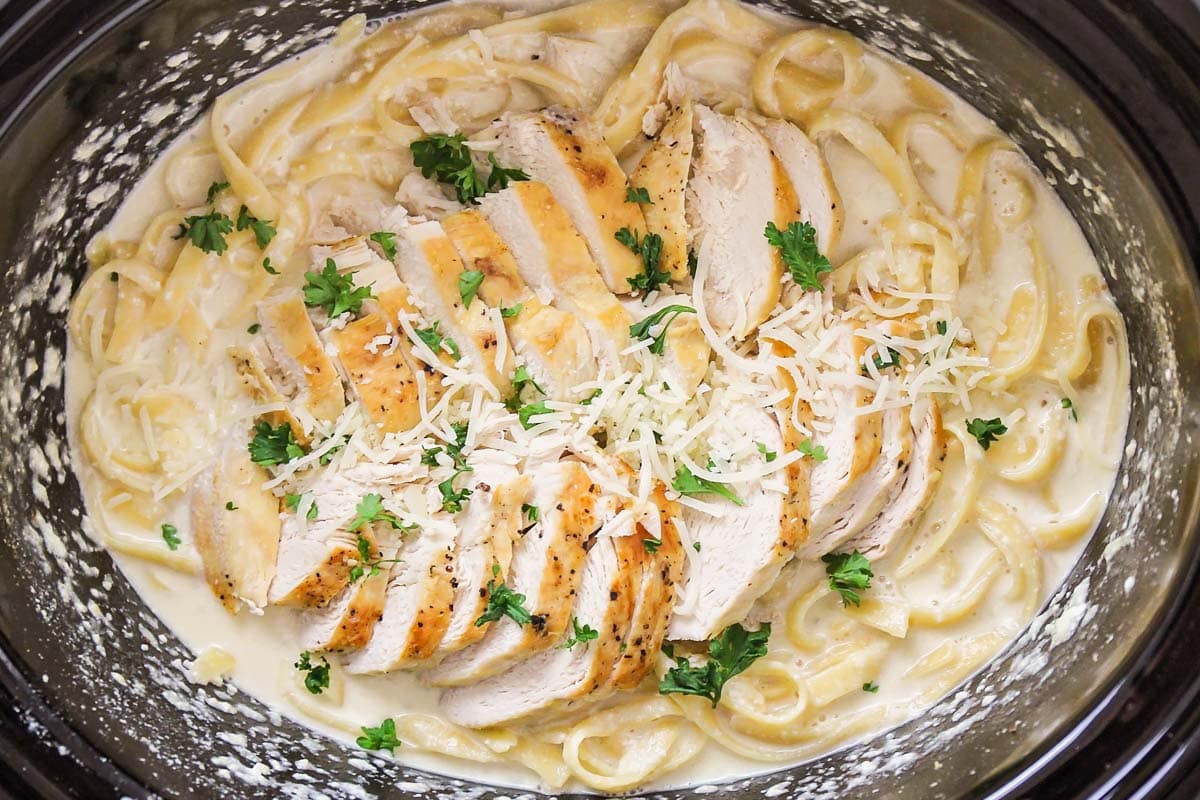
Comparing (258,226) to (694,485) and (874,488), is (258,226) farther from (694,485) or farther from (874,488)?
(874,488)

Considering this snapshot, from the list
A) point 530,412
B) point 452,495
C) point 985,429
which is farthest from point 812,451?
point 452,495

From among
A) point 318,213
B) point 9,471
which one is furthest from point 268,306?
point 9,471

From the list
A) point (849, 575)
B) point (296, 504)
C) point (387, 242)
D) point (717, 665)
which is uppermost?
point (387, 242)

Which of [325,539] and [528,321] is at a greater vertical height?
[528,321]

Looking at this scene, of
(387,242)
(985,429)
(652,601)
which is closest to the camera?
(652,601)

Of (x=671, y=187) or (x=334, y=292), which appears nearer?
(x=334, y=292)

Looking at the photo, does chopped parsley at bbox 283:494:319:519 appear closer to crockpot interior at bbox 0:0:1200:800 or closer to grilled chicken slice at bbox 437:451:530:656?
grilled chicken slice at bbox 437:451:530:656
